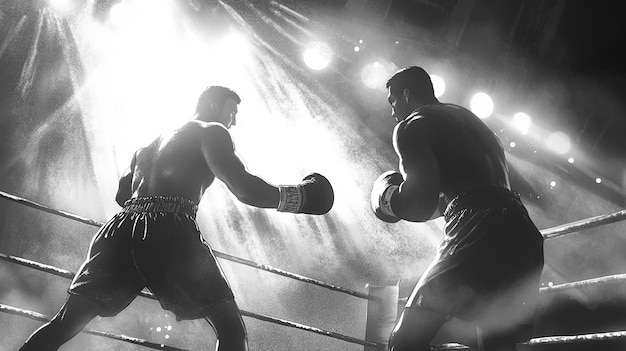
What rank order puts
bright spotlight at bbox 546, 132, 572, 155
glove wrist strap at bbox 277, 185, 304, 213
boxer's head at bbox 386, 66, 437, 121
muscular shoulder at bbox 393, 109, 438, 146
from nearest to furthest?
muscular shoulder at bbox 393, 109, 438, 146 → glove wrist strap at bbox 277, 185, 304, 213 → boxer's head at bbox 386, 66, 437, 121 → bright spotlight at bbox 546, 132, 572, 155

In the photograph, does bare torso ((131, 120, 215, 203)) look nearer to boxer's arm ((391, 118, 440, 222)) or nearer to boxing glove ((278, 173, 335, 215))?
boxing glove ((278, 173, 335, 215))

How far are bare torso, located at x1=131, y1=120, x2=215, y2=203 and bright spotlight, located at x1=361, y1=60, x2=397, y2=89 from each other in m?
4.56

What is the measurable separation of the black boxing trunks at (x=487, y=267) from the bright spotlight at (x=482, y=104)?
4797 mm

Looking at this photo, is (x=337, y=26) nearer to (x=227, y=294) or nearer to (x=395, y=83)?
(x=395, y=83)

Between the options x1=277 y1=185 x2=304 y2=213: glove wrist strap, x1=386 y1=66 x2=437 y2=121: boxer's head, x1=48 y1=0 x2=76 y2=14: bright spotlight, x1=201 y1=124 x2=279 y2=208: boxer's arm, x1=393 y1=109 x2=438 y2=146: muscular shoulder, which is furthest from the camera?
x1=48 y1=0 x2=76 y2=14: bright spotlight

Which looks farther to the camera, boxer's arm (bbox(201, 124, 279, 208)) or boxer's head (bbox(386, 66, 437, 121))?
boxer's head (bbox(386, 66, 437, 121))

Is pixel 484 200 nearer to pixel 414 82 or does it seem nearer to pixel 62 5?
pixel 414 82

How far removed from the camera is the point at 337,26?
5.87 meters

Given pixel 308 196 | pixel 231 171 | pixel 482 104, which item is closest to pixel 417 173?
pixel 308 196

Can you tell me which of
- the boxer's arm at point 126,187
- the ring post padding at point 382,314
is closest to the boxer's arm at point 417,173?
the ring post padding at point 382,314

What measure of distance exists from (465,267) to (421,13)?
532cm

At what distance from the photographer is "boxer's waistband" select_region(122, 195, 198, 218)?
1799 mm

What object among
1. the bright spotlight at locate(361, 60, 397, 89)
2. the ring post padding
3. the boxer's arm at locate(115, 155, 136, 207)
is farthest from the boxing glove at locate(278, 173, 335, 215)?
the bright spotlight at locate(361, 60, 397, 89)

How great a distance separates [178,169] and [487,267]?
4.29ft
